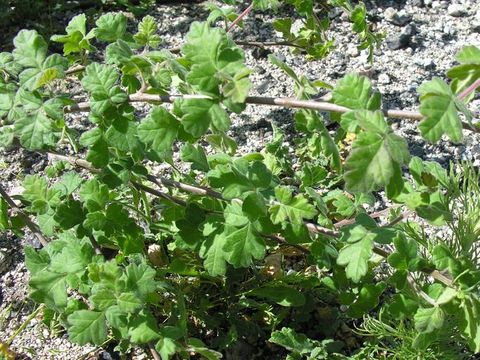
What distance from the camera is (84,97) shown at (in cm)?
291

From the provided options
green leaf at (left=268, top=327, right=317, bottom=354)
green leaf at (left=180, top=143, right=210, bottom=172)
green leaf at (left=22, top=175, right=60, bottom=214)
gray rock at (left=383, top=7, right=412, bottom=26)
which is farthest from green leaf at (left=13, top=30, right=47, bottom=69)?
gray rock at (left=383, top=7, right=412, bottom=26)

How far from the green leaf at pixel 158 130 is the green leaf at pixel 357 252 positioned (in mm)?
461

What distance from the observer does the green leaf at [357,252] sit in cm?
154

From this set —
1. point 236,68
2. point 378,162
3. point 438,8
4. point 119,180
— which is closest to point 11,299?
point 119,180

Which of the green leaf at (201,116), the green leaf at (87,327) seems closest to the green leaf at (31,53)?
the green leaf at (201,116)

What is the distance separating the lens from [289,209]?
1.59 m

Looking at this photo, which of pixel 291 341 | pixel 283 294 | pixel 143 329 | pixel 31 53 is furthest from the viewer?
pixel 283 294

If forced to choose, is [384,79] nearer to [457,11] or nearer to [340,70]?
[340,70]

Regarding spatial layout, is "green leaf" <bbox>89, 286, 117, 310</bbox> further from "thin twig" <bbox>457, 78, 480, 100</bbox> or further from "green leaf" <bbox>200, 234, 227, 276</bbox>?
"thin twig" <bbox>457, 78, 480, 100</bbox>

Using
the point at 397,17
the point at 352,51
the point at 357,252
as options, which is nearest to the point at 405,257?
the point at 357,252

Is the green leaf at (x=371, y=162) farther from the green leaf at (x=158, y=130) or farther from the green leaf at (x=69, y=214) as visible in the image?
the green leaf at (x=69, y=214)

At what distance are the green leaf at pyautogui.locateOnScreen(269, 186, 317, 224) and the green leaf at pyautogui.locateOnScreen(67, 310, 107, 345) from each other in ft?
1.53

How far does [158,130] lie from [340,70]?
5.58 ft

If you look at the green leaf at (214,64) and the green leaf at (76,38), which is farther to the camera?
the green leaf at (76,38)
